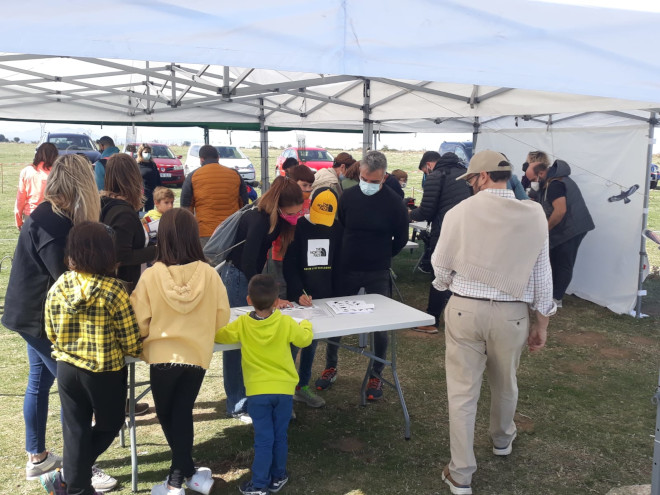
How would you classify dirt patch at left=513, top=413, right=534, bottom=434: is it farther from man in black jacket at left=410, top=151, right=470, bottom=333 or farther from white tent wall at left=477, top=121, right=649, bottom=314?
white tent wall at left=477, top=121, right=649, bottom=314

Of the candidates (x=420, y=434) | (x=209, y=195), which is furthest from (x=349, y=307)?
(x=209, y=195)

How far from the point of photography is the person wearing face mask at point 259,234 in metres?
3.13

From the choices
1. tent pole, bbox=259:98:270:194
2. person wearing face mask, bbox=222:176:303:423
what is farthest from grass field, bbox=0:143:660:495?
tent pole, bbox=259:98:270:194

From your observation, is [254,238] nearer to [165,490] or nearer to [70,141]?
[165,490]

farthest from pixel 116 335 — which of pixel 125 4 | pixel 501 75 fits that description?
pixel 501 75

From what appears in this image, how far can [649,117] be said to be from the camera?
5.81 metres

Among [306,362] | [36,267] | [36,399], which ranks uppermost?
[36,267]

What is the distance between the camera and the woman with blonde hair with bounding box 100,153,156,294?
277 centimetres

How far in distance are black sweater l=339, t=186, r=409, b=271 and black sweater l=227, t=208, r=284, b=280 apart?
0.55m

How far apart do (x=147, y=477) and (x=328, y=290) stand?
4.70 feet

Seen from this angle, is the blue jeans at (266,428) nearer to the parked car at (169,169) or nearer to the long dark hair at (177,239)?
the long dark hair at (177,239)

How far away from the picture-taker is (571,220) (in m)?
5.58

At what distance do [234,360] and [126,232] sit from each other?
109 cm

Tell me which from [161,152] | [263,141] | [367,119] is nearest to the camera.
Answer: [367,119]
